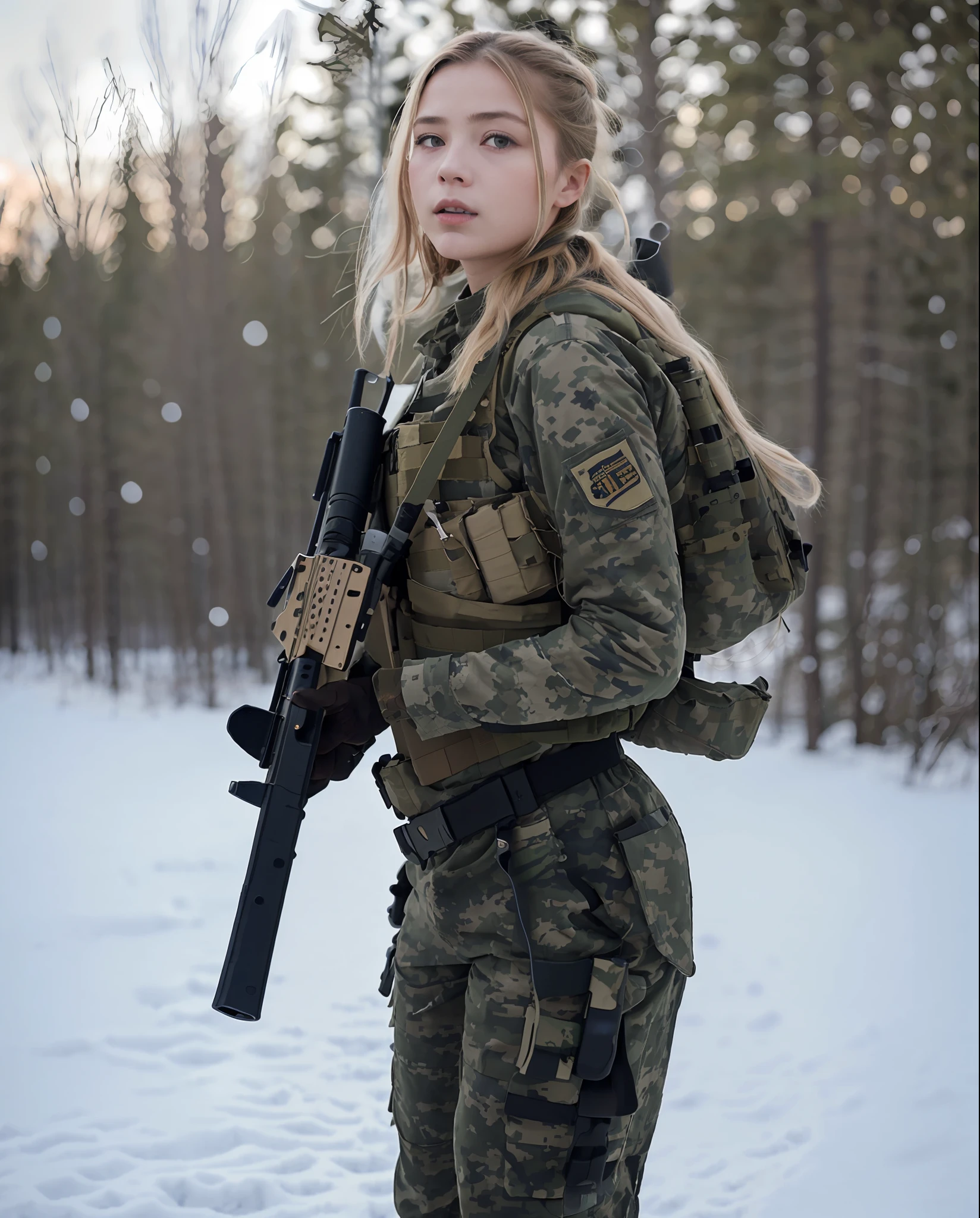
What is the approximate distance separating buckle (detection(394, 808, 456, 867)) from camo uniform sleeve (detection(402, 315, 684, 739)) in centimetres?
22

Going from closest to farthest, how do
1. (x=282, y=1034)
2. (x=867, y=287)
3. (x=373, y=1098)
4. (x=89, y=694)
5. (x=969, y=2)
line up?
1. (x=373, y=1098)
2. (x=282, y=1034)
3. (x=969, y=2)
4. (x=867, y=287)
5. (x=89, y=694)

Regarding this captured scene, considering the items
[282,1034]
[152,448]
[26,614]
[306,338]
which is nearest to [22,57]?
[282,1034]

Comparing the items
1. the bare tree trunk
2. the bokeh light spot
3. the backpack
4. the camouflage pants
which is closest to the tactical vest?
the backpack

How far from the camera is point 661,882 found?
151 centimetres

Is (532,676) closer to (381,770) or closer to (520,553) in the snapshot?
(520,553)

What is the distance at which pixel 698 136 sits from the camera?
38.0 feet

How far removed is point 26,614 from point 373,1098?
20.8 m

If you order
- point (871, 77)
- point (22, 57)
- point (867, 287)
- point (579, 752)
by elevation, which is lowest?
point (579, 752)

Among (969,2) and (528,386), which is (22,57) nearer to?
(528,386)

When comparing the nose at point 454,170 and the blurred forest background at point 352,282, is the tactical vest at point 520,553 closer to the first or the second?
the nose at point 454,170

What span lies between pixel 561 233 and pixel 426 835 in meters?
1.06

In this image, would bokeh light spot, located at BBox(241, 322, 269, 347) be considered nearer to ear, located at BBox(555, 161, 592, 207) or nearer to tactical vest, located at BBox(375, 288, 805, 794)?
ear, located at BBox(555, 161, 592, 207)

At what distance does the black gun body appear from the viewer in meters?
1.66

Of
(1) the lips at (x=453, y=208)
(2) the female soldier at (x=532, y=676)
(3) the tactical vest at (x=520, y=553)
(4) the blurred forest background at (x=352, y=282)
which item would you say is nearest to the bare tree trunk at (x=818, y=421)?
(4) the blurred forest background at (x=352, y=282)
